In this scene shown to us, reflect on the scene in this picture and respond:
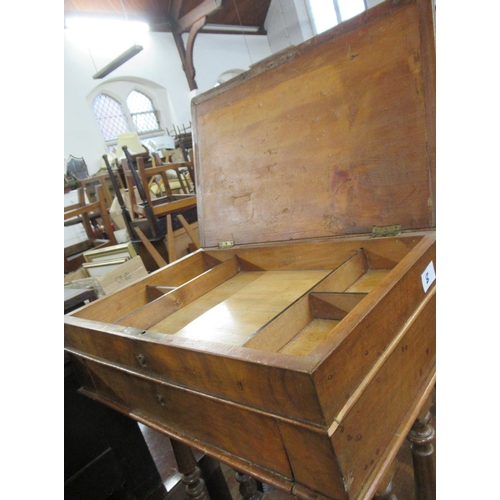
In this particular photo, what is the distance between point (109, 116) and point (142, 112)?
1.14 meters

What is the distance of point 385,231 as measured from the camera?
123cm

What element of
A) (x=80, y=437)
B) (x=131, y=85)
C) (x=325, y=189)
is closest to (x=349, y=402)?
(x=325, y=189)

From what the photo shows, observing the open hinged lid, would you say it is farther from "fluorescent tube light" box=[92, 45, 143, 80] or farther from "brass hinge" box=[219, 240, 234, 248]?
"fluorescent tube light" box=[92, 45, 143, 80]

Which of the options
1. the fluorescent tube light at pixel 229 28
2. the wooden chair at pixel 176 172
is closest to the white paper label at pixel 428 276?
the wooden chair at pixel 176 172

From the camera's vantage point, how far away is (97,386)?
1244mm

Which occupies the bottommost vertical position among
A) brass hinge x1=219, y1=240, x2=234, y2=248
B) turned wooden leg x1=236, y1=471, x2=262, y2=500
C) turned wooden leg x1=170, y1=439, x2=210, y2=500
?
turned wooden leg x1=236, y1=471, x2=262, y2=500

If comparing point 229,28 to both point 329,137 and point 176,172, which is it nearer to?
point 176,172

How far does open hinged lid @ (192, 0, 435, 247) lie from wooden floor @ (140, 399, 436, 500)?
0.90 metres

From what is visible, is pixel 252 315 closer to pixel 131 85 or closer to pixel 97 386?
pixel 97 386

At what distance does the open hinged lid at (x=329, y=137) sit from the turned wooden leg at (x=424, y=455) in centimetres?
58

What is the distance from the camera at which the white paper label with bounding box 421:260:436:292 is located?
37.2 inches

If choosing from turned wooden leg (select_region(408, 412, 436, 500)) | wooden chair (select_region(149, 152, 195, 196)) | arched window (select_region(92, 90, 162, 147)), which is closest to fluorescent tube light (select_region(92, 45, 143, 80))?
wooden chair (select_region(149, 152, 195, 196))

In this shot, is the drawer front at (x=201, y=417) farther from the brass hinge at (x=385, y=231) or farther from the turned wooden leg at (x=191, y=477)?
the brass hinge at (x=385, y=231)

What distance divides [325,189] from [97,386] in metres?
1.05
